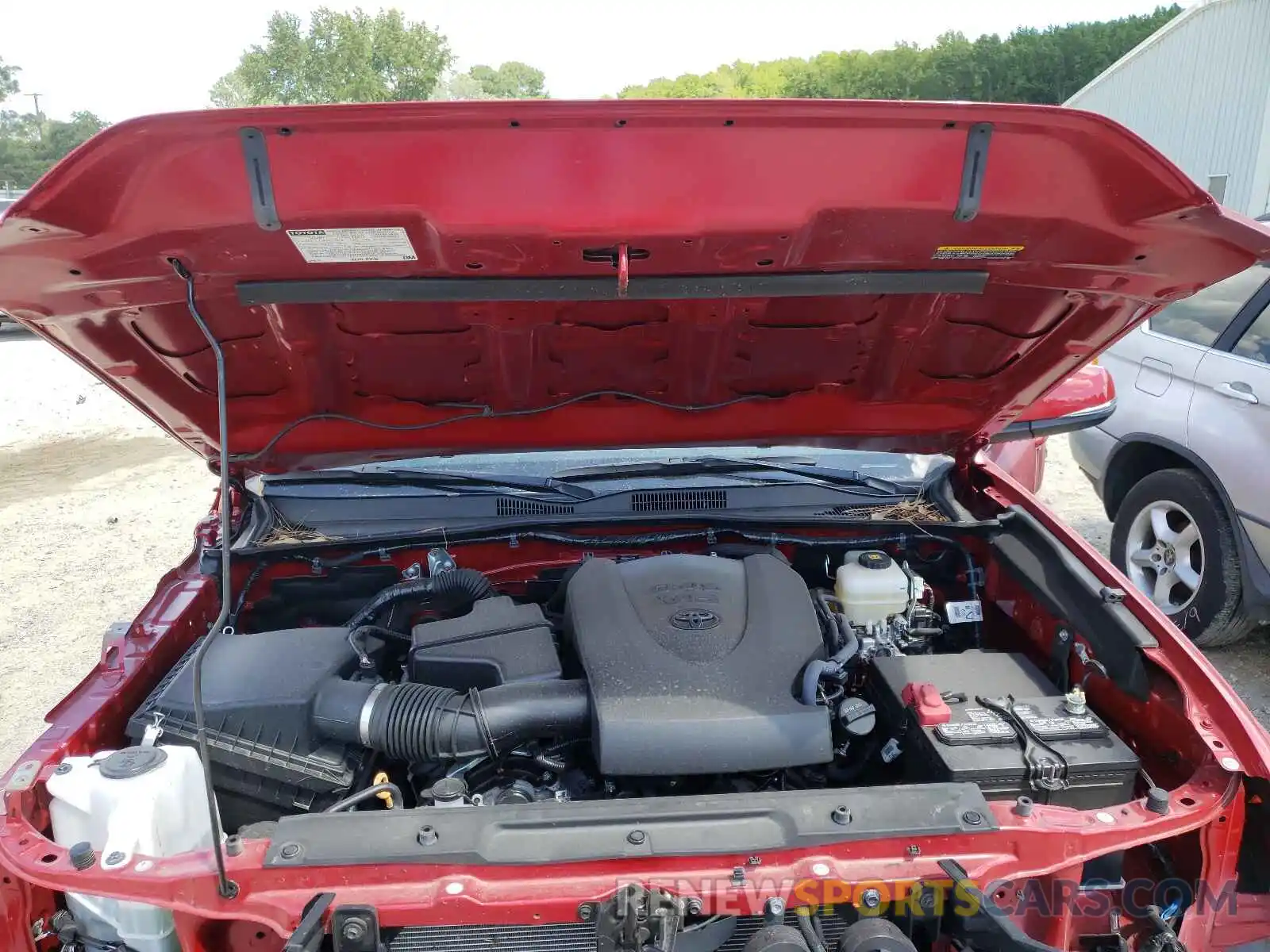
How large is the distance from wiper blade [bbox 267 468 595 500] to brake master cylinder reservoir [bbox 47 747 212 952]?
113 cm

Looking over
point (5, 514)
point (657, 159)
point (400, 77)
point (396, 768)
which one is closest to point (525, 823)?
point (396, 768)

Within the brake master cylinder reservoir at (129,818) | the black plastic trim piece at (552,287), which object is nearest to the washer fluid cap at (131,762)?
the brake master cylinder reservoir at (129,818)

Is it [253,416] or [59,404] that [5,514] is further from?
[253,416]

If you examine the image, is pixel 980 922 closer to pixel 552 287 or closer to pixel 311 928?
pixel 311 928

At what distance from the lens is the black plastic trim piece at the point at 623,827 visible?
1.36 metres

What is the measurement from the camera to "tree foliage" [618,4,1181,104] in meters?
26.3

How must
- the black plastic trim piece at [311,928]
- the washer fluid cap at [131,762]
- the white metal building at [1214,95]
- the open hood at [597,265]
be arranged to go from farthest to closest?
the white metal building at [1214,95], the washer fluid cap at [131,762], the open hood at [597,265], the black plastic trim piece at [311,928]

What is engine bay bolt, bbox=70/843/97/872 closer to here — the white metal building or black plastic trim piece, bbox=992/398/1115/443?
black plastic trim piece, bbox=992/398/1115/443

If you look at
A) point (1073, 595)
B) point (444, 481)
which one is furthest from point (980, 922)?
point (444, 481)

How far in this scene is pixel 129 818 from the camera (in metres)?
1.41

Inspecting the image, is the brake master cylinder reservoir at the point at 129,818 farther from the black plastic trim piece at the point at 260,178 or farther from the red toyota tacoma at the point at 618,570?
the black plastic trim piece at the point at 260,178

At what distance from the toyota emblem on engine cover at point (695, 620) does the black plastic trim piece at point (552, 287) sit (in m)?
0.67

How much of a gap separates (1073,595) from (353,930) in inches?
66.3

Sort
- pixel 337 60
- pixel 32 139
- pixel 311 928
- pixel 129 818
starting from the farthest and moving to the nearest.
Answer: pixel 32 139 → pixel 337 60 → pixel 129 818 → pixel 311 928
